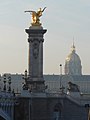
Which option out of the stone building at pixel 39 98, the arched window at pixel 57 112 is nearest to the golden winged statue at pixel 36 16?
the stone building at pixel 39 98

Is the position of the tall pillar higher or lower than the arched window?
higher

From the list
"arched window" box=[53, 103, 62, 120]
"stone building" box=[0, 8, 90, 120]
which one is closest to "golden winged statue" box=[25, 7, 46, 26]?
"stone building" box=[0, 8, 90, 120]

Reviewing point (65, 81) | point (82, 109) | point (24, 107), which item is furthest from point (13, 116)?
point (65, 81)

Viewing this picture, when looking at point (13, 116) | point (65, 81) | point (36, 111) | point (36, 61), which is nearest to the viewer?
point (13, 116)

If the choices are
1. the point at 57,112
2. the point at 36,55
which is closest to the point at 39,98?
the point at 57,112

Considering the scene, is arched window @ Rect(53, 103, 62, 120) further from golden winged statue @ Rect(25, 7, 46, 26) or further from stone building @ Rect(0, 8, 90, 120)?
golden winged statue @ Rect(25, 7, 46, 26)

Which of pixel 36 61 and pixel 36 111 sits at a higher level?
pixel 36 61

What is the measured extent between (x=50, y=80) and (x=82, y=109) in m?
97.1

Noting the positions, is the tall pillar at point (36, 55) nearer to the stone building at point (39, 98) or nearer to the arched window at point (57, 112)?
the stone building at point (39, 98)

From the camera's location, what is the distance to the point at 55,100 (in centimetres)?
8088

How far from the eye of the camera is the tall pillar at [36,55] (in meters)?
81.4

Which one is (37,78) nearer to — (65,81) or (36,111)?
(36,111)

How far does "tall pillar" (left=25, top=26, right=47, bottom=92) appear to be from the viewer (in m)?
81.4

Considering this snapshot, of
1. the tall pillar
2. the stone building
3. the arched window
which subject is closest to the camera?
the stone building
